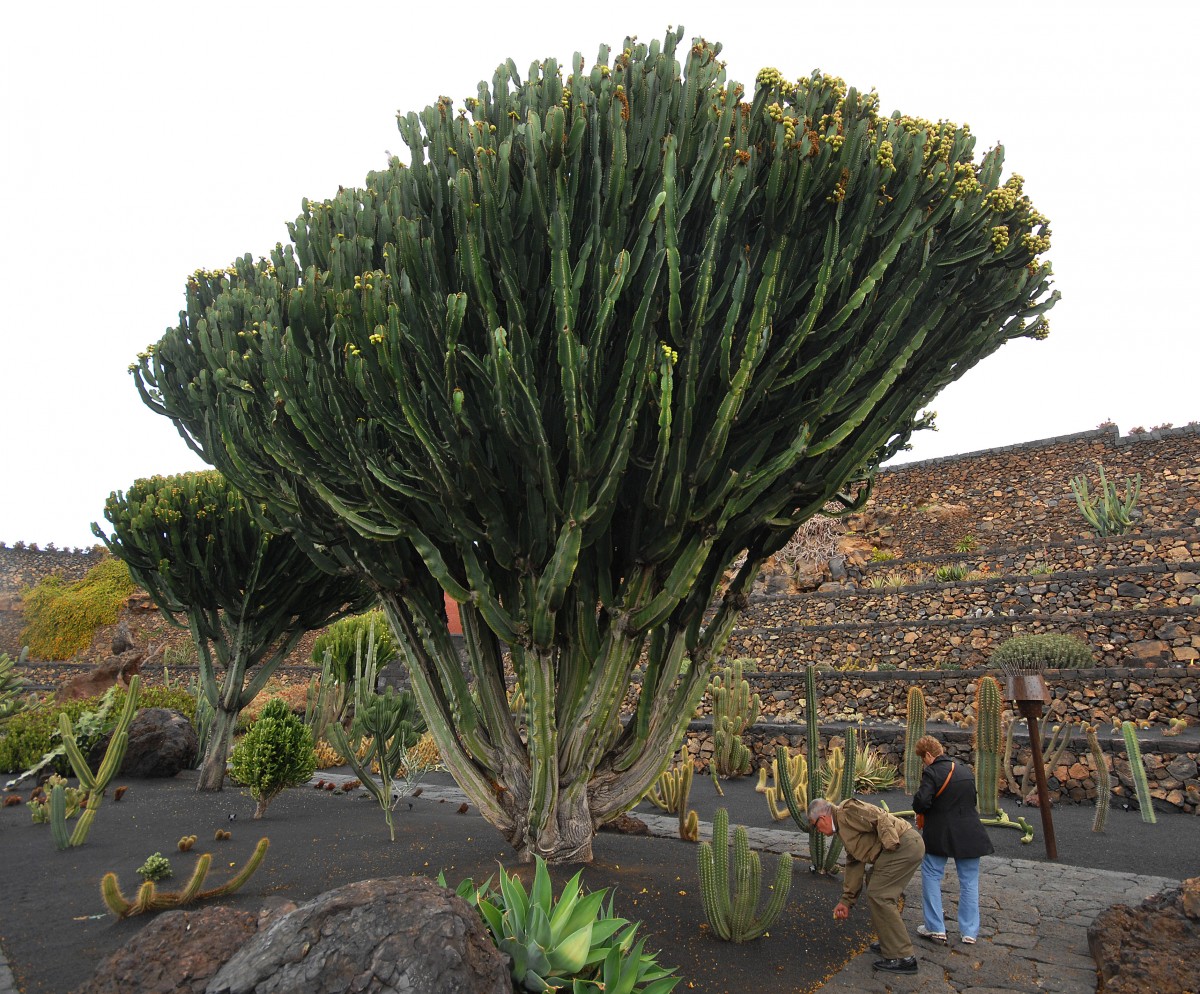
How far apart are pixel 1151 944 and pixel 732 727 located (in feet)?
24.4

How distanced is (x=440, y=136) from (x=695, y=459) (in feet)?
9.33

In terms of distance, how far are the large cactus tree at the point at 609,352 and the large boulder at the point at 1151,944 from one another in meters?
2.72

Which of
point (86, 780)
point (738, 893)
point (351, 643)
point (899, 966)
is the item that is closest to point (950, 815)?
point (899, 966)

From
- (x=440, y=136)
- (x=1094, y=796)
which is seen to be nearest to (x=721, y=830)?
(x=440, y=136)

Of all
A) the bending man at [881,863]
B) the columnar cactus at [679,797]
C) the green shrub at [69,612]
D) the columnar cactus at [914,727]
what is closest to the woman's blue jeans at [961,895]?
the bending man at [881,863]

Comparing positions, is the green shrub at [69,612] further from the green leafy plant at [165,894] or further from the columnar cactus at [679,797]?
the green leafy plant at [165,894]

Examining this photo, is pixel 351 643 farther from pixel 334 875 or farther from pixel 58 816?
pixel 334 875

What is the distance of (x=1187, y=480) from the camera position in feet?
52.2

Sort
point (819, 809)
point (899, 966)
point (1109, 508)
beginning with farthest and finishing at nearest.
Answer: point (1109, 508) → point (819, 809) → point (899, 966)

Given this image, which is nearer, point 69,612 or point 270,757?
point 270,757

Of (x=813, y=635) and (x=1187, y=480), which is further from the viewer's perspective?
(x=1187, y=480)

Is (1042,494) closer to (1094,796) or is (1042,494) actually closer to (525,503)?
(1094,796)

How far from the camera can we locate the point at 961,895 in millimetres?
4434

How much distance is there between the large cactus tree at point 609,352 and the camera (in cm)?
450
